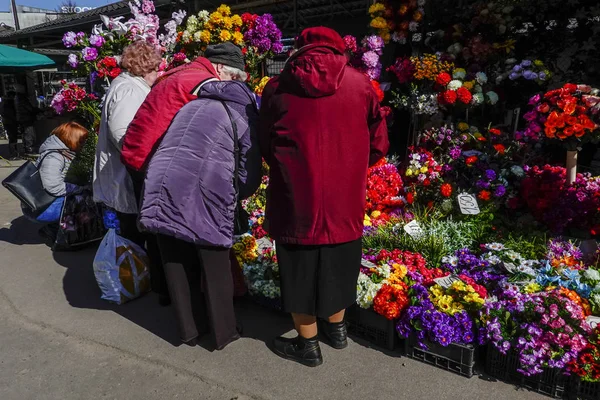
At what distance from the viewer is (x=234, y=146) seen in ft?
8.14

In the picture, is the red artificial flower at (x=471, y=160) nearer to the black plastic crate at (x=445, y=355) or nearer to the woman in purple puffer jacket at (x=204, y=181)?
the black plastic crate at (x=445, y=355)

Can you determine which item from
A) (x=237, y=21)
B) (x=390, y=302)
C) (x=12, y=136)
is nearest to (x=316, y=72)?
(x=390, y=302)

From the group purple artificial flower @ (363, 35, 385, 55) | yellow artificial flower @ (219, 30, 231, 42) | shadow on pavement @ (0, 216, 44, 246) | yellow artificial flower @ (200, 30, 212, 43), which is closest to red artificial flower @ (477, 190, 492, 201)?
purple artificial flower @ (363, 35, 385, 55)

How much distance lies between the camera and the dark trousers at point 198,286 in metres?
2.62

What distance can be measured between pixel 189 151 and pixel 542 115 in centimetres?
225

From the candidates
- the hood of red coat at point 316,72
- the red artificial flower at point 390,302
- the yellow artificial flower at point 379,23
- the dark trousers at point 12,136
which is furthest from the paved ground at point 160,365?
the dark trousers at point 12,136

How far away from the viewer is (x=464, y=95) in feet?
13.6

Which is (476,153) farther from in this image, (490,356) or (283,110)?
(283,110)

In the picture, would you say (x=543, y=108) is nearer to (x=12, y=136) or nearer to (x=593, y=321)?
(x=593, y=321)

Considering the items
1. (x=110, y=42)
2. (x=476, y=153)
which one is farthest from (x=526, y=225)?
(x=110, y=42)

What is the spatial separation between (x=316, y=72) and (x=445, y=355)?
1695 mm

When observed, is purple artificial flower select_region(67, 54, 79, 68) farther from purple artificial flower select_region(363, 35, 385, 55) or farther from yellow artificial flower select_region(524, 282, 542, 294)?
yellow artificial flower select_region(524, 282, 542, 294)

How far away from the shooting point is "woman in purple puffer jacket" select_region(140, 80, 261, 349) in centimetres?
239

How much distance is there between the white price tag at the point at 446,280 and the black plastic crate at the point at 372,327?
355 mm
